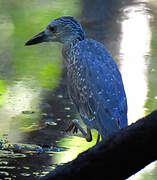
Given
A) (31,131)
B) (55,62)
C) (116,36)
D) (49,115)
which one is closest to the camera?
(31,131)

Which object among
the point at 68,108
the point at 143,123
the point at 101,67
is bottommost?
the point at 68,108

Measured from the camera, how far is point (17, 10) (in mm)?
11344

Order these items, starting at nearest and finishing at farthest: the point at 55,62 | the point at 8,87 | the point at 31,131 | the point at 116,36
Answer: the point at 31,131 < the point at 8,87 < the point at 55,62 < the point at 116,36

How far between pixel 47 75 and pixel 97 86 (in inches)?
138

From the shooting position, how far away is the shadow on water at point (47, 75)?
6.40 meters

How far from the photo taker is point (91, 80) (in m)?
5.30

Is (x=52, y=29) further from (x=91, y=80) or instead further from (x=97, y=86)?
(x=97, y=86)

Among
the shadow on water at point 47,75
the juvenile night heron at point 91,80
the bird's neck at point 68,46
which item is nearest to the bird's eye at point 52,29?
the juvenile night heron at point 91,80

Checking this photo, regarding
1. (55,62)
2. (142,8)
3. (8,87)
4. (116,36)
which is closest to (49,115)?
(8,87)

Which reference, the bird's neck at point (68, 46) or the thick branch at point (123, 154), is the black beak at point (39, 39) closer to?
the bird's neck at point (68, 46)

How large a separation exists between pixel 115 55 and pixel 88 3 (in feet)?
8.86

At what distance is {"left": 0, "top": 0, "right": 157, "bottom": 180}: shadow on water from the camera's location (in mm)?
6396

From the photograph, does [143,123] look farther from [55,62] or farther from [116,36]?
[116,36]

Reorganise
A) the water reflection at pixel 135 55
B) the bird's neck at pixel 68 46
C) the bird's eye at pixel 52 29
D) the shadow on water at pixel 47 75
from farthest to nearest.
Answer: the water reflection at pixel 135 55 < the shadow on water at pixel 47 75 < the bird's eye at pixel 52 29 < the bird's neck at pixel 68 46
